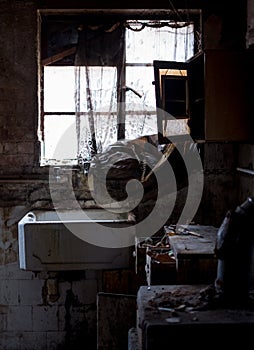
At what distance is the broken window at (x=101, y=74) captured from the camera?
4.32 m

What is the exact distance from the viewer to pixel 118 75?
4.34 metres

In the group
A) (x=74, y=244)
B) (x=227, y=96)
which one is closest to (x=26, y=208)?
(x=74, y=244)

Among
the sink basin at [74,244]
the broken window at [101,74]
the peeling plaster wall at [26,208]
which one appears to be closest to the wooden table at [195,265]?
the sink basin at [74,244]

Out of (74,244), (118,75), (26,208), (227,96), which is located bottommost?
(74,244)

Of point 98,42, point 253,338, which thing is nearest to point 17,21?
point 98,42

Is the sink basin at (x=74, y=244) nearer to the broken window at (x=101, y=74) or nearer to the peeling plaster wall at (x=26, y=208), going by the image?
the peeling plaster wall at (x=26, y=208)

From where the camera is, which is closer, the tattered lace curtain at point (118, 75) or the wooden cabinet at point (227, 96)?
the wooden cabinet at point (227, 96)

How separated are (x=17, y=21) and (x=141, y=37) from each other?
1.06 metres

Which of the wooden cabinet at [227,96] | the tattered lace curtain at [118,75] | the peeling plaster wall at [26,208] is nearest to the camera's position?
Answer: the wooden cabinet at [227,96]

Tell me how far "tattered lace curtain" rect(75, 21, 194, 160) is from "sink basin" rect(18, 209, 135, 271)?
Answer: 2.87 feet

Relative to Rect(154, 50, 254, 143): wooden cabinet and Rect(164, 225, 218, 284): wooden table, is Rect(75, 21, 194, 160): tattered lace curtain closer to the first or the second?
Rect(154, 50, 254, 143): wooden cabinet

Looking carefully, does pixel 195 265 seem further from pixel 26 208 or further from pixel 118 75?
pixel 118 75

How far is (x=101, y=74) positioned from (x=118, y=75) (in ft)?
0.48

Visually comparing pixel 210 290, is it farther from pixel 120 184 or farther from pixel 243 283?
pixel 120 184
